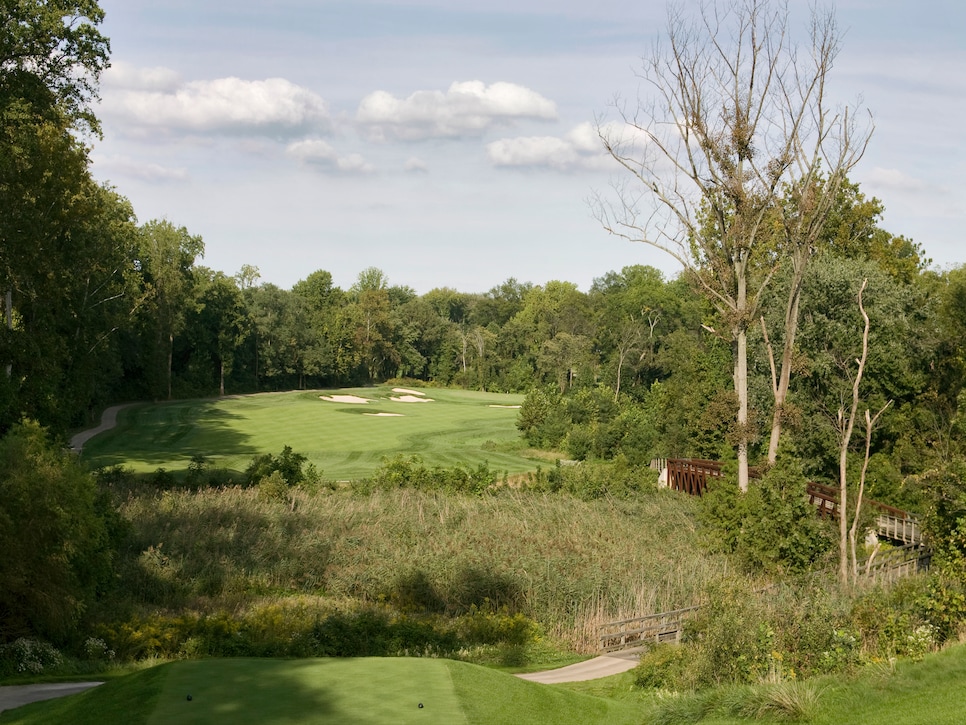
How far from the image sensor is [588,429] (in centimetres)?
5303

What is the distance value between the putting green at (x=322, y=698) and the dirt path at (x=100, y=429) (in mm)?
33706

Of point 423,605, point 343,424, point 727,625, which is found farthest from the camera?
point 343,424

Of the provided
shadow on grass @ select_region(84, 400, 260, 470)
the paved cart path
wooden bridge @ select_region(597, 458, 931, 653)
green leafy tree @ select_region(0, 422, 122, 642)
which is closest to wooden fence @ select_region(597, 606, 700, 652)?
wooden bridge @ select_region(597, 458, 931, 653)

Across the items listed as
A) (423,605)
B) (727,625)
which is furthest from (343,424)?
(727,625)

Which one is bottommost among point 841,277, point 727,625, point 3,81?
point 727,625

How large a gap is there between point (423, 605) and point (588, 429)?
1200 inches

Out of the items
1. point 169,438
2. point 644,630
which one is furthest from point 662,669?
point 169,438

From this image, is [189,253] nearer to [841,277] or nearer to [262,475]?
[262,475]

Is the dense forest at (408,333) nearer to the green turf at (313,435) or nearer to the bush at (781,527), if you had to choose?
the bush at (781,527)

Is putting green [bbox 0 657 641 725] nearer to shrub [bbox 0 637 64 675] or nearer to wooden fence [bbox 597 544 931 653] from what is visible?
shrub [bbox 0 637 64 675]

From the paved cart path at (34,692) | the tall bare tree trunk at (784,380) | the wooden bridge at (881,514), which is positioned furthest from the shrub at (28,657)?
the wooden bridge at (881,514)

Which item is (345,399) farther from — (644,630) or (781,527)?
(644,630)

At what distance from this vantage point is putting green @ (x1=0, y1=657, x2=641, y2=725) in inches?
373

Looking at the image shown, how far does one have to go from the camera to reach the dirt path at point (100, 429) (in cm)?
4802
